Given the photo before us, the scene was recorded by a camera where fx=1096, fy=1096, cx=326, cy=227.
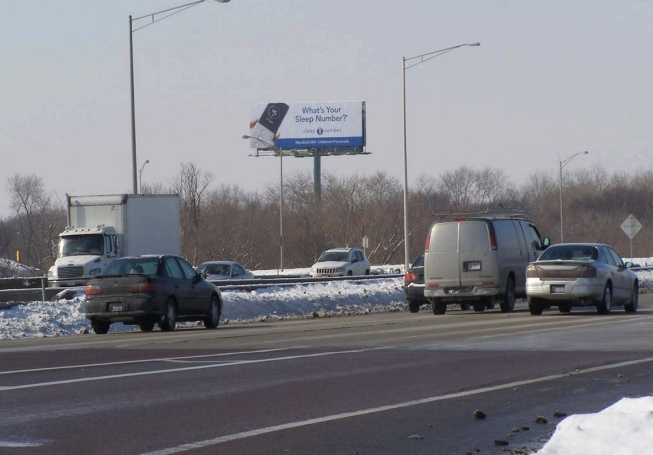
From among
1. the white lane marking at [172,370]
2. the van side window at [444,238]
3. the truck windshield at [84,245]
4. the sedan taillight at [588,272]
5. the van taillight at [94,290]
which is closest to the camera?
the white lane marking at [172,370]

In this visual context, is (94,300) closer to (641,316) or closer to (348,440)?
(641,316)

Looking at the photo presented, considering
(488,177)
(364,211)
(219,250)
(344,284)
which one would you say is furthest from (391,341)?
(488,177)

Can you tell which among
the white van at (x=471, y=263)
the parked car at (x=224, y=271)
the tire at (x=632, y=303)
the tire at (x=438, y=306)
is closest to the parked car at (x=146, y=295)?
the white van at (x=471, y=263)

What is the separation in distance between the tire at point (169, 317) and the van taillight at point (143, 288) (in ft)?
1.78

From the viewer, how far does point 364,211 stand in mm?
98062

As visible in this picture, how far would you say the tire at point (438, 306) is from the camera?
90.4ft

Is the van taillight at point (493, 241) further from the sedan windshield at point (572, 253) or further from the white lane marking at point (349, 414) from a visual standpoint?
the white lane marking at point (349, 414)

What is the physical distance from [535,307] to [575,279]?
4.43 ft

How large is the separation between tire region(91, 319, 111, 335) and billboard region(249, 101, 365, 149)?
71.5 metres

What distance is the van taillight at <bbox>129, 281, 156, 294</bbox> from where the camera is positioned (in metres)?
22.7

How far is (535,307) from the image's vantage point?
→ 1003 inches

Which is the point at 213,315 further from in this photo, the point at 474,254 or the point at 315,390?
the point at 315,390

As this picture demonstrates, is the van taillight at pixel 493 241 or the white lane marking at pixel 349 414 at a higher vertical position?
the van taillight at pixel 493 241

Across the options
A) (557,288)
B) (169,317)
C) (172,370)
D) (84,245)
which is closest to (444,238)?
(557,288)
